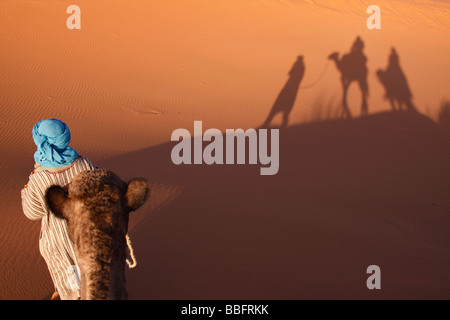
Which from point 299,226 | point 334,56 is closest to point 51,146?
point 299,226

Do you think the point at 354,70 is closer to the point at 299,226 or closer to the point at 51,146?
the point at 299,226

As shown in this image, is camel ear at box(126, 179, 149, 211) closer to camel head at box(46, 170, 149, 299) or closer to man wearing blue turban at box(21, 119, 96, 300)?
camel head at box(46, 170, 149, 299)

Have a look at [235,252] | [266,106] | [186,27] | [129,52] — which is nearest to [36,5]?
[129,52]

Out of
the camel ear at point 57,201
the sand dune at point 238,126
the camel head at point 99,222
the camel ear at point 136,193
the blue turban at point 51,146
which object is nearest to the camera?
the camel head at point 99,222

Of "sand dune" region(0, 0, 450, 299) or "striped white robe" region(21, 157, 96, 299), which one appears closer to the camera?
"striped white robe" region(21, 157, 96, 299)

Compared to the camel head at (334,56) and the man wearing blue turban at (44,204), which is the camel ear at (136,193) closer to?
the man wearing blue turban at (44,204)

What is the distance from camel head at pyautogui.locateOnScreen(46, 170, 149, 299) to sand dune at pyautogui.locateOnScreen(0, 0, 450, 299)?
10.7ft

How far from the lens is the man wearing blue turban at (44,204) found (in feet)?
9.59

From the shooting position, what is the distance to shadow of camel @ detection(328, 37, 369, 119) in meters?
Answer: 13.8

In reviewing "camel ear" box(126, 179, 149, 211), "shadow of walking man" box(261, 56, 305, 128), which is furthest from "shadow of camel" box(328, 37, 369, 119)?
"camel ear" box(126, 179, 149, 211)

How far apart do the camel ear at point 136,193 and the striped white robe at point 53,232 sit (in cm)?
86

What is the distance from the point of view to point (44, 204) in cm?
281

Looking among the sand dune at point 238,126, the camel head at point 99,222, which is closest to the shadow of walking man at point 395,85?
the sand dune at point 238,126

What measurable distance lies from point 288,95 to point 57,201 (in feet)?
40.4
